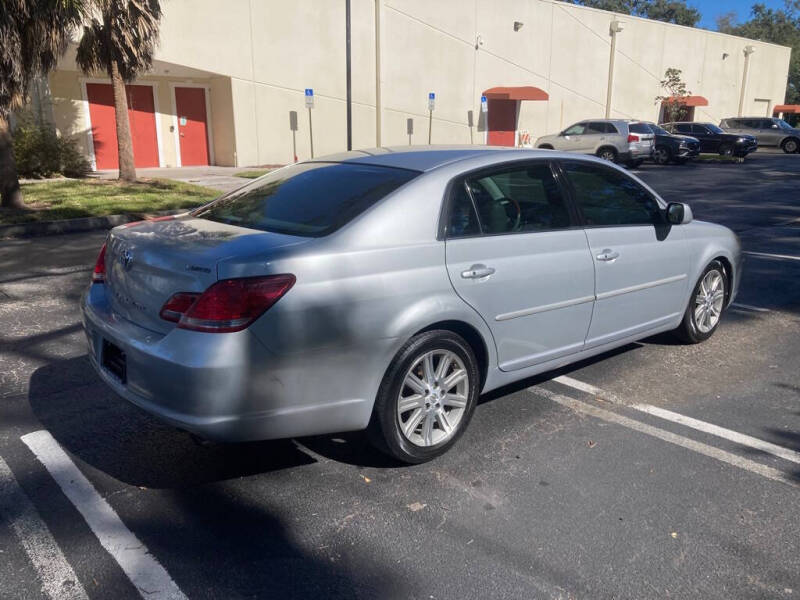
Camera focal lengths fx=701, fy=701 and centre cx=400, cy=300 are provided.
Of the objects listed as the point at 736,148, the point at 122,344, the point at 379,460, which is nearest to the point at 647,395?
the point at 379,460

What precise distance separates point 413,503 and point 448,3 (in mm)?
26964

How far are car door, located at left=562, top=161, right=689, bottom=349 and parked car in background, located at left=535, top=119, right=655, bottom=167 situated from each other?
2058 cm

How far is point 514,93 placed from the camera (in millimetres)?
29469

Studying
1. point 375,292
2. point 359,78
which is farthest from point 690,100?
point 375,292

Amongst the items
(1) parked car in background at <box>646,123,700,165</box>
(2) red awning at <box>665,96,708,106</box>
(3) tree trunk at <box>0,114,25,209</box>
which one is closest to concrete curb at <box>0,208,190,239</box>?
(3) tree trunk at <box>0,114,25,209</box>

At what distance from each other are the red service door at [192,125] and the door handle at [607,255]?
19828 millimetres

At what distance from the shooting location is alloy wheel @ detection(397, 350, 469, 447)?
3564 mm

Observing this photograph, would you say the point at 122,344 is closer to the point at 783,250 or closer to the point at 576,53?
the point at 783,250

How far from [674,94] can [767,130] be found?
5405mm

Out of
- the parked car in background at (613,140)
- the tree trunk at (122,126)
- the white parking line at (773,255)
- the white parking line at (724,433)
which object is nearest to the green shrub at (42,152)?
the tree trunk at (122,126)

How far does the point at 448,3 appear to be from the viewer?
89.2 feet

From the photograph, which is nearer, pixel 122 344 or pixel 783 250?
pixel 122 344

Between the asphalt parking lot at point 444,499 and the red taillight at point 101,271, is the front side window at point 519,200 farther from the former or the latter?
the red taillight at point 101,271

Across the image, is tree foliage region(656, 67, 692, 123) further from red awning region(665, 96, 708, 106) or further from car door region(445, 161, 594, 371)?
car door region(445, 161, 594, 371)
